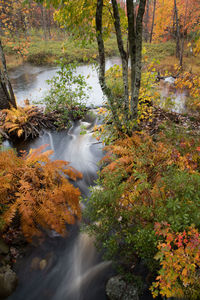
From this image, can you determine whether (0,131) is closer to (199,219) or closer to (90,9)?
(90,9)

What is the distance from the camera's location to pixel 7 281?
10.9 ft

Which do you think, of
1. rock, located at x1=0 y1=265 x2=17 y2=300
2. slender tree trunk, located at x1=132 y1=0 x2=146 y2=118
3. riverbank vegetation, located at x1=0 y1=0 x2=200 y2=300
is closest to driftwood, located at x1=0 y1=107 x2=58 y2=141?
riverbank vegetation, located at x1=0 y1=0 x2=200 y2=300

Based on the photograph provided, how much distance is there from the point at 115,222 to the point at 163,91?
11454 mm

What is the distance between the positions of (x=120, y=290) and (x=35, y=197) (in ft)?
7.93

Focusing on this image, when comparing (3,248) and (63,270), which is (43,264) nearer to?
(63,270)

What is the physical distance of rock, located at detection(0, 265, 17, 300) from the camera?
3244mm

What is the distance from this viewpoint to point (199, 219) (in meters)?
2.54

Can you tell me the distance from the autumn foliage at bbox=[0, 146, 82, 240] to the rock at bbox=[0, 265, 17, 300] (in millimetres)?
671

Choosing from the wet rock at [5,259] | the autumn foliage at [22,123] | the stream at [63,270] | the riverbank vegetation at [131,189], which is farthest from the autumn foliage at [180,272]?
the autumn foliage at [22,123]

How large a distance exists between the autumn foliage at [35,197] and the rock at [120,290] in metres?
1.38

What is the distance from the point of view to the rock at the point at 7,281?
324 cm

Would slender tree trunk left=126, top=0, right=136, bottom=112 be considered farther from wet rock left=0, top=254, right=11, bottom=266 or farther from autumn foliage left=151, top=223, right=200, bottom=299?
wet rock left=0, top=254, right=11, bottom=266

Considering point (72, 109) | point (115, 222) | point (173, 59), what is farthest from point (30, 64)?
point (115, 222)

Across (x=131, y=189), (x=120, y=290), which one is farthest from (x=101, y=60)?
(x=120, y=290)
